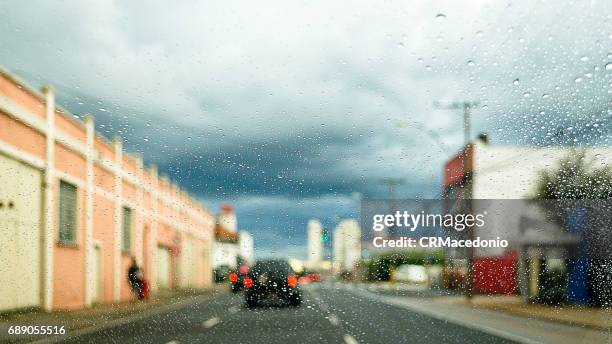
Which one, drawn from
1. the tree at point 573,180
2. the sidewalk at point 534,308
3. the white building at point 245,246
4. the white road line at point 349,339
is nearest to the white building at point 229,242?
the white building at point 245,246

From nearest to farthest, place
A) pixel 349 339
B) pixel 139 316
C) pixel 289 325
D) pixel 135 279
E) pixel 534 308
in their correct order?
1. pixel 135 279
2. pixel 139 316
3. pixel 289 325
4. pixel 534 308
5. pixel 349 339

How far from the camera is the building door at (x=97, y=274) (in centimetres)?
443

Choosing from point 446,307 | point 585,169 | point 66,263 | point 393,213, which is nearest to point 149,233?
point 66,263

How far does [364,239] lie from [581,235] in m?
4.72

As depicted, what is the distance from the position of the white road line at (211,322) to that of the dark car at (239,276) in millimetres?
1395

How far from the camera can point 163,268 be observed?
447 cm

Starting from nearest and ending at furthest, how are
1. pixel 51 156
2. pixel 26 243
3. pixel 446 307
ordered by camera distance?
pixel 51 156, pixel 26 243, pixel 446 307

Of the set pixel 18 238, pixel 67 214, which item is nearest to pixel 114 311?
pixel 67 214

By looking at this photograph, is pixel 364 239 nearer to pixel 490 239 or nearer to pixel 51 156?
pixel 490 239

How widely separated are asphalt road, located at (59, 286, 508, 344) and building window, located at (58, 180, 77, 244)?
28.9 inches

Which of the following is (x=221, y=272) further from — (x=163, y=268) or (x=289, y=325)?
(x=289, y=325)

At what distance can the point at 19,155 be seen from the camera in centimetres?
712

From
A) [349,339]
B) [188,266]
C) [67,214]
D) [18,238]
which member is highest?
[67,214]

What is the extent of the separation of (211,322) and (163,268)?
1.90 meters
